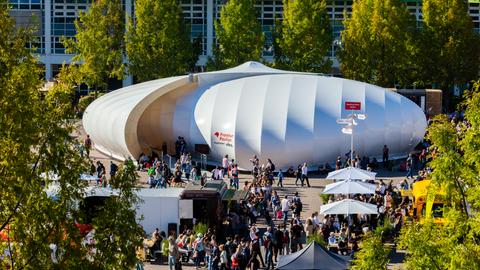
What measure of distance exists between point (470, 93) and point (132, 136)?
101 ft

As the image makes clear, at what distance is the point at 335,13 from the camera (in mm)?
77312

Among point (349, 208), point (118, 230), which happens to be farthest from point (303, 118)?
point (118, 230)

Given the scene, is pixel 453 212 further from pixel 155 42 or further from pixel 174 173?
pixel 155 42

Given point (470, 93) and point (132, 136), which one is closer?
point (470, 93)

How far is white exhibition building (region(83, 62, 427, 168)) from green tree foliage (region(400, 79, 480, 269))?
28401 millimetres

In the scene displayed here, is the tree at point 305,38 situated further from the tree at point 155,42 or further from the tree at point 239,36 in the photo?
the tree at point 155,42

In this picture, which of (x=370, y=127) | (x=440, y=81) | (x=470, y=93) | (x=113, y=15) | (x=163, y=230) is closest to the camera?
(x=470, y=93)

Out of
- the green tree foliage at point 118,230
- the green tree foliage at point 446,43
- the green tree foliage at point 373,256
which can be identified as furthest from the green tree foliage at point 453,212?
the green tree foliage at point 446,43

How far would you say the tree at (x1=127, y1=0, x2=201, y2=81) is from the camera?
65.8m

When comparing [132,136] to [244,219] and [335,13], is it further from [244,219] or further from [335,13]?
[335,13]

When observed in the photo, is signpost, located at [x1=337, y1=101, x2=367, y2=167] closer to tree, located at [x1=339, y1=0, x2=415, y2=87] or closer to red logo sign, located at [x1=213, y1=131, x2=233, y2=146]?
red logo sign, located at [x1=213, y1=131, x2=233, y2=146]

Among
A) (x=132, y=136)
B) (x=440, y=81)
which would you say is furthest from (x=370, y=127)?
(x=440, y=81)

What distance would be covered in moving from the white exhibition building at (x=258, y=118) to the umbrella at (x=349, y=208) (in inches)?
532

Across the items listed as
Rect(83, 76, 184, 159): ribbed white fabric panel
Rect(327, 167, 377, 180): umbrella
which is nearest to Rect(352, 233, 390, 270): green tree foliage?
Rect(327, 167, 377, 180): umbrella
